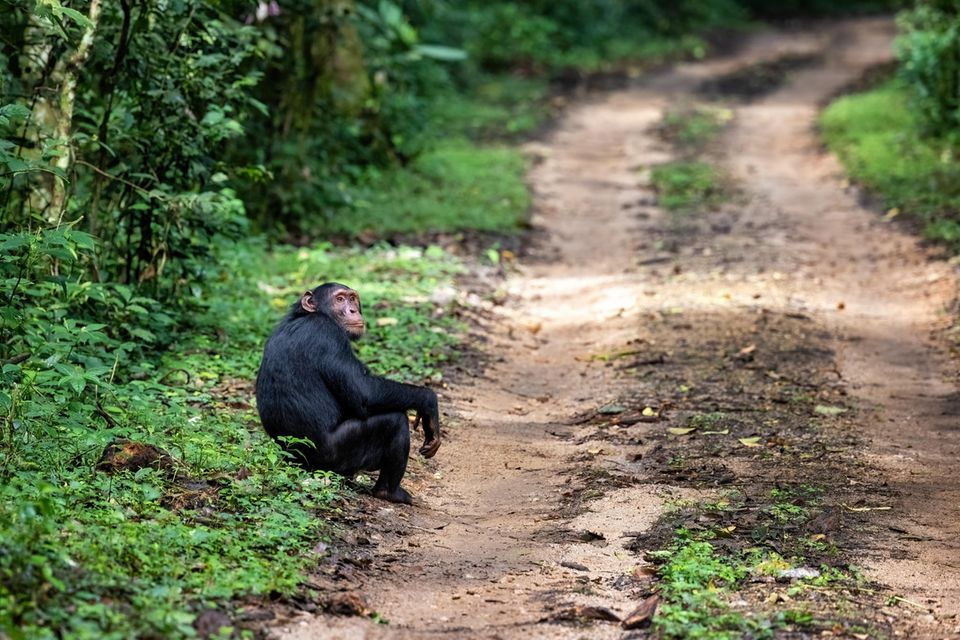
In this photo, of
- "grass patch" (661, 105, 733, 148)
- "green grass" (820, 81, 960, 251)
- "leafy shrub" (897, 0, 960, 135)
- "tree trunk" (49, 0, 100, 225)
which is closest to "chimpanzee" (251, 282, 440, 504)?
"tree trunk" (49, 0, 100, 225)

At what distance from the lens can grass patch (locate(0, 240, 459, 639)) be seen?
4.55 metres

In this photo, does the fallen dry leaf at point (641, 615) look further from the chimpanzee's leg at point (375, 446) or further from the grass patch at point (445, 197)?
the grass patch at point (445, 197)

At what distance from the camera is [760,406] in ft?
28.7

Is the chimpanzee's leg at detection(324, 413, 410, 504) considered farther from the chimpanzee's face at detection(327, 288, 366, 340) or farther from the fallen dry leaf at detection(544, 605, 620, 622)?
the fallen dry leaf at detection(544, 605, 620, 622)

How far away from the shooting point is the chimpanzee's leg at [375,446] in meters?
6.63

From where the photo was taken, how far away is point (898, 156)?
18.4 meters

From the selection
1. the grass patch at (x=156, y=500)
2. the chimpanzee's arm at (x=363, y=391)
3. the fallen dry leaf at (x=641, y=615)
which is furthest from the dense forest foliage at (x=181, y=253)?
the fallen dry leaf at (x=641, y=615)

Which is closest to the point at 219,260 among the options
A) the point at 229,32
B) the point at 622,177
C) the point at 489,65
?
the point at 229,32

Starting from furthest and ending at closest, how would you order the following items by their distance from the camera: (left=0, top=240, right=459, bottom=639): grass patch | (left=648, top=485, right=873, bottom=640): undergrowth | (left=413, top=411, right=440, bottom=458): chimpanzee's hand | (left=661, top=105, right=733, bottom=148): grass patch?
(left=661, top=105, right=733, bottom=148): grass patch → (left=413, top=411, right=440, bottom=458): chimpanzee's hand → (left=648, top=485, right=873, bottom=640): undergrowth → (left=0, top=240, right=459, bottom=639): grass patch

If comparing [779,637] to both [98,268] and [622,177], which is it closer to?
[98,268]

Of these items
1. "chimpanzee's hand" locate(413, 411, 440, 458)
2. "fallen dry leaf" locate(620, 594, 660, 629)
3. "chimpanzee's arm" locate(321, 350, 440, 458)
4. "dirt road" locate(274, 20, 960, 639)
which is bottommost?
"dirt road" locate(274, 20, 960, 639)

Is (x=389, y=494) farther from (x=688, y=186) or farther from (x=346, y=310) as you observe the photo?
(x=688, y=186)

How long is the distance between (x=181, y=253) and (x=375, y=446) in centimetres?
342

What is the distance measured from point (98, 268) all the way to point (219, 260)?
2.69m
